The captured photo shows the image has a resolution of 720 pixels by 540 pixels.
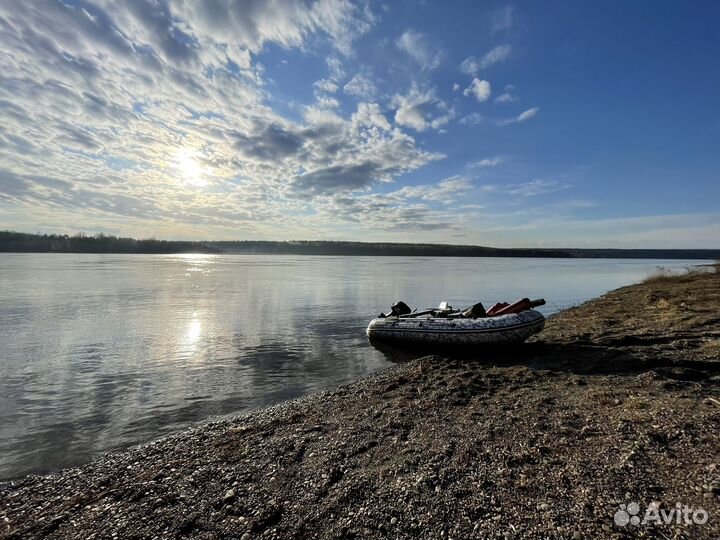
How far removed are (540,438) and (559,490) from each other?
130 cm

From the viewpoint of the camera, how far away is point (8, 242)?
150000 millimetres

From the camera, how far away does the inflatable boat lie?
11266mm

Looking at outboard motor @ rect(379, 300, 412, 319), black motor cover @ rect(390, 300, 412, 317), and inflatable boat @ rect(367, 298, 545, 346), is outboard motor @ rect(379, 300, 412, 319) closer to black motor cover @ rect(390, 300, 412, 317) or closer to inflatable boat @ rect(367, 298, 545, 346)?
black motor cover @ rect(390, 300, 412, 317)

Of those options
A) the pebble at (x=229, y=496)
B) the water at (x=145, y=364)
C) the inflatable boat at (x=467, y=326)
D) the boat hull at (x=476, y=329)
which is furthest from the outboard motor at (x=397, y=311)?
the pebble at (x=229, y=496)

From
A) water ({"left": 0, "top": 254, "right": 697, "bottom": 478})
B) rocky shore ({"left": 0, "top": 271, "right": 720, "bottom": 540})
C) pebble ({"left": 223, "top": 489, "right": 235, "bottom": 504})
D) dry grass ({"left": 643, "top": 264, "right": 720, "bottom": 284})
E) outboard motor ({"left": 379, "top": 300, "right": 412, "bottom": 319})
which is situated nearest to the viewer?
rocky shore ({"left": 0, "top": 271, "right": 720, "bottom": 540})

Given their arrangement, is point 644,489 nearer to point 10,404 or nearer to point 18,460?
point 18,460

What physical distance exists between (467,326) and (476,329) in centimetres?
28

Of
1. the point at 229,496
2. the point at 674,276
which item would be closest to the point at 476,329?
the point at 229,496

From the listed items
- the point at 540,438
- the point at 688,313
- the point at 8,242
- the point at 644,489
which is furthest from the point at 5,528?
the point at 8,242

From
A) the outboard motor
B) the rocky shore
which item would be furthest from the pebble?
the outboard motor

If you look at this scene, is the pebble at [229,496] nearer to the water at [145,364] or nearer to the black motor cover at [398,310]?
the water at [145,364]

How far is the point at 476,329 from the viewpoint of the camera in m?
11.3

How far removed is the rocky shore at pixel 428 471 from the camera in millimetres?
3596

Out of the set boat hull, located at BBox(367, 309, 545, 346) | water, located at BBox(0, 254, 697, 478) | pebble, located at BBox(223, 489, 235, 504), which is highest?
boat hull, located at BBox(367, 309, 545, 346)
